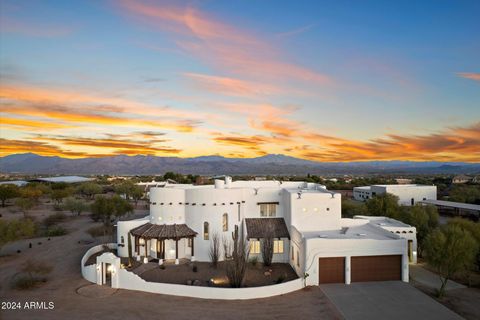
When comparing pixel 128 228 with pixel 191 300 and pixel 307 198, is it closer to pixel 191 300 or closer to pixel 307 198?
pixel 191 300

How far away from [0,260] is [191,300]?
74.5ft

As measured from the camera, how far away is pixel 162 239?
29.0 m

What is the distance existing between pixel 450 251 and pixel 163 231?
2245 cm

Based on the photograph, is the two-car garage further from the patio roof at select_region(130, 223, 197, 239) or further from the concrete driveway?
the patio roof at select_region(130, 223, 197, 239)

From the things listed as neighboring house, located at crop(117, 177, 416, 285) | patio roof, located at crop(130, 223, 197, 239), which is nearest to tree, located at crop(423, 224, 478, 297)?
neighboring house, located at crop(117, 177, 416, 285)

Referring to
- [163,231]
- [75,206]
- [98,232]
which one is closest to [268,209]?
[163,231]

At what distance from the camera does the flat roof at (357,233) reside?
26.8m

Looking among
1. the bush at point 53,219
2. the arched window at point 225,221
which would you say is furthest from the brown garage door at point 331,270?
the bush at point 53,219

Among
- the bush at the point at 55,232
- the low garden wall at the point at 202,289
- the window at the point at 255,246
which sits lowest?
the bush at the point at 55,232

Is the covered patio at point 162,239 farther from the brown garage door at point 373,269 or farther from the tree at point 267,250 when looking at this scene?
the brown garage door at point 373,269

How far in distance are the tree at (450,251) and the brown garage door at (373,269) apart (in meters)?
2.61

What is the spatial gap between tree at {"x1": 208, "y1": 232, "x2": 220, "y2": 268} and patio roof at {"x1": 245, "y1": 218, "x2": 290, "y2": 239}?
293 cm

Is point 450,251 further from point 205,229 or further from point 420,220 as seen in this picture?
point 205,229

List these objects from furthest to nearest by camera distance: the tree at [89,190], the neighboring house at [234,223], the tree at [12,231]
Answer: the tree at [89,190]
the tree at [12,231]
the neighboring house at [234,223]
